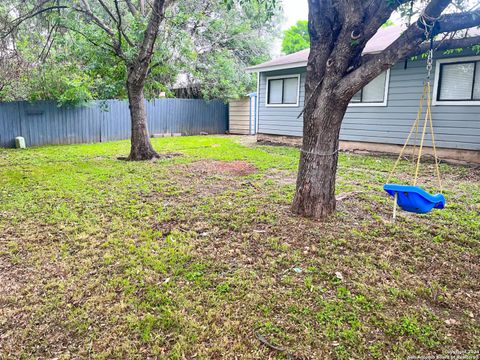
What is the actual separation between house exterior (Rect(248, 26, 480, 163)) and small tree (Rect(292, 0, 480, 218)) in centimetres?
402

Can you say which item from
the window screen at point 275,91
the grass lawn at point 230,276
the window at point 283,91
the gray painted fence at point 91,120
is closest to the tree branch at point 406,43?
the grass lawn at point 230,276

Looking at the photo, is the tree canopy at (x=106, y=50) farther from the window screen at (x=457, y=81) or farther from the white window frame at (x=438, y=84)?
the window screen at (x=457, y=81)

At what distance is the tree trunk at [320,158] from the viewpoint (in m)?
3.66

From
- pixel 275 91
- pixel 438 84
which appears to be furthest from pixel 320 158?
pixel 275 91

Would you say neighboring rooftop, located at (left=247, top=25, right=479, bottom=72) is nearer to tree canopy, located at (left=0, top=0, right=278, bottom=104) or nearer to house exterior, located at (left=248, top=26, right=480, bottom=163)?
house exterior, located at (left=248, top=26, right=480, bottom=163)

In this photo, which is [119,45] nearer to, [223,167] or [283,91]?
[223,167]

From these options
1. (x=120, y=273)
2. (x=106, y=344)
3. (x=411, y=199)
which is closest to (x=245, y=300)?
(x=106, y=344)

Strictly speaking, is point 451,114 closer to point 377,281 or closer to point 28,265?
point 377,281

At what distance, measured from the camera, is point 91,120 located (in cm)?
1181

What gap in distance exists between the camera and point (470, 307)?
2.36m

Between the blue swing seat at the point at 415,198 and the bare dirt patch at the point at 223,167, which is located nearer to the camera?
the blue swing seat at the point at 415,198

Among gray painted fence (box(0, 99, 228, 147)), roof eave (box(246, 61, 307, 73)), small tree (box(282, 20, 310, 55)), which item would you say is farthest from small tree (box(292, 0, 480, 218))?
small tree (box(282, 20, 310, 55))

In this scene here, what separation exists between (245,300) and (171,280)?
2.15ft

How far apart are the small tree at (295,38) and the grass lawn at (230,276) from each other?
19.5 metres
